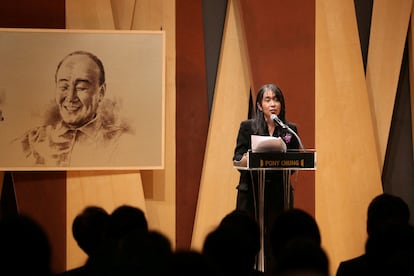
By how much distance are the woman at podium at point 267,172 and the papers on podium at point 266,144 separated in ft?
0.34

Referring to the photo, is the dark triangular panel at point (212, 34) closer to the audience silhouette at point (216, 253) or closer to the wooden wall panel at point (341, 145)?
the wooden wall panel at point (341, 145)

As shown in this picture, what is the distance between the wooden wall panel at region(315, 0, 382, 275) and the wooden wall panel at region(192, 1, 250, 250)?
0.67 meters

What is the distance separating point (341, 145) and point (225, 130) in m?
0.98

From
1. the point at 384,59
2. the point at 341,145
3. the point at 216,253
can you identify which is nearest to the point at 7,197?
the point at 341,145

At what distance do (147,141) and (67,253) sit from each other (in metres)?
1.10

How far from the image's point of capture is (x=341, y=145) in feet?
18.2

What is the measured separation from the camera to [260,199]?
4.04m

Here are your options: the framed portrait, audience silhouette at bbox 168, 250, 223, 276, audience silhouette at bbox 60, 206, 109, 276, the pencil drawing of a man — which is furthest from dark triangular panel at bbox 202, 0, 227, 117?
audience silhouette at bbox 168, 250, 223, 276

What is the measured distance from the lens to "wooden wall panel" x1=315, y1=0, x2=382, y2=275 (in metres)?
5.55

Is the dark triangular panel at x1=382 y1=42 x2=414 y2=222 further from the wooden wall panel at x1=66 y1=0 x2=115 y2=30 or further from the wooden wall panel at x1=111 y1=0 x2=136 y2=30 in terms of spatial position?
the wooden wall panel at x1=66 y1=0 x2=115 y2=30

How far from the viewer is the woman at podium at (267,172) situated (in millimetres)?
4094

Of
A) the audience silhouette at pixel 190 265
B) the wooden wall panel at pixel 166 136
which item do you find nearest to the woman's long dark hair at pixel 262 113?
the wooden wall panel at pixel 166 136

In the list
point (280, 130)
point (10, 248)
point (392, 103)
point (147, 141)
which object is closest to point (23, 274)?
point (10, 248)

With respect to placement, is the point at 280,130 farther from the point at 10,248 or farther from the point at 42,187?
the point at 10,248
